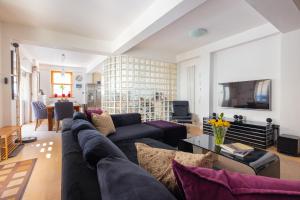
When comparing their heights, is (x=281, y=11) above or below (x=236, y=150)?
above

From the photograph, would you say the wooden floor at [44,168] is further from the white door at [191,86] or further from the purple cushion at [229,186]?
the white door at [191,86]

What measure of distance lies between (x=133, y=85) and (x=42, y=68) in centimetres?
534

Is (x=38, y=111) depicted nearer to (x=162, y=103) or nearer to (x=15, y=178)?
(x=15, y=178)

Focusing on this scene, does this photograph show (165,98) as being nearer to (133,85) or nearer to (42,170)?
(133,85)

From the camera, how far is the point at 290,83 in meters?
2.99

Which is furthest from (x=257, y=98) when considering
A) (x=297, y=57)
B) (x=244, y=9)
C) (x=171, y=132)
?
(x=171, y=132)

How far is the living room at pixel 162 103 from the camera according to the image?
743 mm

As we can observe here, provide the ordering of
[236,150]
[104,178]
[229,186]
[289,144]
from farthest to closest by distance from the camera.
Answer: [289,144] → [236,150] → [104,178] → [229,186]

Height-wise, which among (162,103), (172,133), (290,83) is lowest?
(172,133)

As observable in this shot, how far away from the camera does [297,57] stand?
114 inches

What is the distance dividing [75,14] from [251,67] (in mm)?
3922

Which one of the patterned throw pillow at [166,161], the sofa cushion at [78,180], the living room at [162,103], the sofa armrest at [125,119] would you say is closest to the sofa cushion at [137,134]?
the living room at [162,103]

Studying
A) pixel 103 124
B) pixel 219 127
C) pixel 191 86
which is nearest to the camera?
pixel 219 127

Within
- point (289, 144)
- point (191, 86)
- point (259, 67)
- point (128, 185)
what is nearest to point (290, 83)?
point (259, 67)
